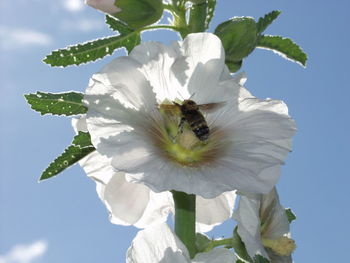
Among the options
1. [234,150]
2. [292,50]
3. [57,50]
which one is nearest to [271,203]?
[234,150]

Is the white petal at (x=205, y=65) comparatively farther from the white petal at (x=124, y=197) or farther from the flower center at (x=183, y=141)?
the white petal at (x=124, y=197)

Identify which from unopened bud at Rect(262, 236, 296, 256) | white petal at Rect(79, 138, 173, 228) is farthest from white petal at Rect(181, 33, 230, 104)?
unopened bud at Rect(262, 236, 296, 256)

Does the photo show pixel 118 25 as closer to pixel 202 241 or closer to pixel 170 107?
pixel 170 107

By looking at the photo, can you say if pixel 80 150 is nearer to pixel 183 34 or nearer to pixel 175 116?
pixel 175 116

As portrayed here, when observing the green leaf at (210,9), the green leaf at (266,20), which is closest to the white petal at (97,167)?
the green leaf at (210,9)

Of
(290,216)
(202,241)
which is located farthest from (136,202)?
(290,216)

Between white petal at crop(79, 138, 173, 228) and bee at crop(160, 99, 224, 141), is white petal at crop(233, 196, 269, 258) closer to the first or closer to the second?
bee at crop(160, 99, 224, 141)
